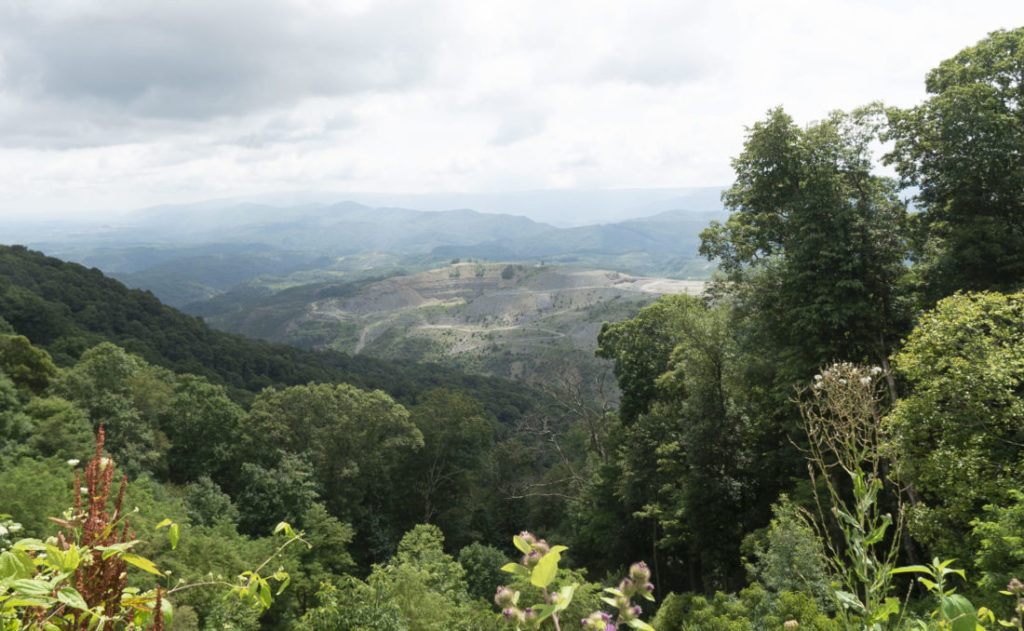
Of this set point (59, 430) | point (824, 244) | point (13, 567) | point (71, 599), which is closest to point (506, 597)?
point (71, 599)

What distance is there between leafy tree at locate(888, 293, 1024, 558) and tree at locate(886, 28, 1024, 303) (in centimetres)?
429

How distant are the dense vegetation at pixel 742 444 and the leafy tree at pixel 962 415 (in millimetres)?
55

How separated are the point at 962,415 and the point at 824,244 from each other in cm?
657

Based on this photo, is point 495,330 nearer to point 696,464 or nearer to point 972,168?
point 696,464

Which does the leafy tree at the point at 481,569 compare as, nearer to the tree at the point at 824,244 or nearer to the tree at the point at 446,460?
the tree at the point at 446,460

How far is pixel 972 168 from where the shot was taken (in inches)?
571

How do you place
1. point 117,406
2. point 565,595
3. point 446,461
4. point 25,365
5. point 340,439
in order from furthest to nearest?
point 446,461 < point 340,439 < point 25,365 < point 117,406 < point 565,595

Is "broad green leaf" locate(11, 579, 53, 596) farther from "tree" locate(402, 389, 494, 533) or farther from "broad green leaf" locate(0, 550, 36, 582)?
"tree" locate(402, 389, 494, 533)

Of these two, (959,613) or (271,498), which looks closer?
(959,613)

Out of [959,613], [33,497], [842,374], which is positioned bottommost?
[33,497]

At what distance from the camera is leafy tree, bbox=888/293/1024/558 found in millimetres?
9398

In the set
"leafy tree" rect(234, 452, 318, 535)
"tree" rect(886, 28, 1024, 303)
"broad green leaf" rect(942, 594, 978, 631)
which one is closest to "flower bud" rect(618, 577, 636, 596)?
"broad green leaf" rect(942, 594, 978, 631)

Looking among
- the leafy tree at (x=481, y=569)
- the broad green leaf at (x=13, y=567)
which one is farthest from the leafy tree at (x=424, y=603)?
the broad green leaf at (x=13, y=567)

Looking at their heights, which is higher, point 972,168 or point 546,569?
point 972,168
